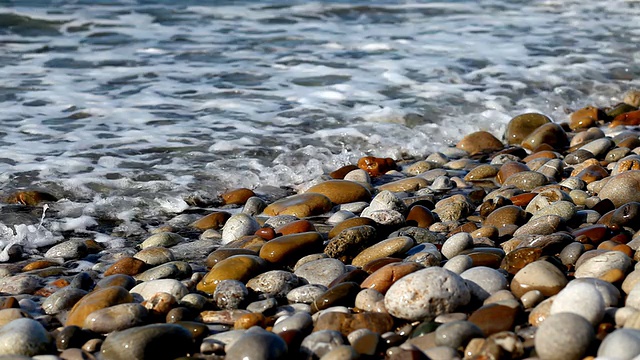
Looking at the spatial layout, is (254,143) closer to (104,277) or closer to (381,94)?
(381,94)

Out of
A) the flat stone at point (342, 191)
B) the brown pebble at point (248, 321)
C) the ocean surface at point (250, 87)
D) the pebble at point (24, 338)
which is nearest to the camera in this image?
the pebble at point (24, 338)

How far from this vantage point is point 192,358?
2426 millimetres

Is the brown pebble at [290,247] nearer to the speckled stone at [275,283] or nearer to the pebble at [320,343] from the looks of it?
the speckled stone at [275,283]

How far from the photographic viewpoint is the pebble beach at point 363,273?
240 cm

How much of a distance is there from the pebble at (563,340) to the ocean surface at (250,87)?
2.35 metres

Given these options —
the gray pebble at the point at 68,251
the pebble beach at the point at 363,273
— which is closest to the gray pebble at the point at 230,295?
the pebble beach at the point at 363,273

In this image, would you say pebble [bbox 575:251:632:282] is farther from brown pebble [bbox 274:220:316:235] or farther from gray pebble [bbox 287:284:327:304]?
brown pebble [bbox 274:220:316:235]

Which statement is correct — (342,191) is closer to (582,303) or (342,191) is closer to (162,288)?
(162,288)

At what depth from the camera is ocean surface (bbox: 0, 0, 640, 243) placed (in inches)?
183

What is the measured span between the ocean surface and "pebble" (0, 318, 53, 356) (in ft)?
4.25

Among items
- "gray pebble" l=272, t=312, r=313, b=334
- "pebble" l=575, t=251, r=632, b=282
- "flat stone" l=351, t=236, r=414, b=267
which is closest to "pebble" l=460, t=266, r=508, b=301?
"pebble" l=575, t=251, r=632, b=282

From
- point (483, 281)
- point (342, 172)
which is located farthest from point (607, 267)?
point (342, 172)

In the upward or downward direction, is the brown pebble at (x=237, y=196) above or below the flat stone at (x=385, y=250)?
below

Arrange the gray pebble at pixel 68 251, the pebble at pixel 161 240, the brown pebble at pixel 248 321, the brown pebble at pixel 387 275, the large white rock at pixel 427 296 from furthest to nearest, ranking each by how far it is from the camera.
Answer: the pebble at pixel 161 240 < the gray pebble at pixel 68 251 < the brown pebble at pixel 387 275 < the brown pebble at pixel 248 321 < the large white rock at pixel 427 296
